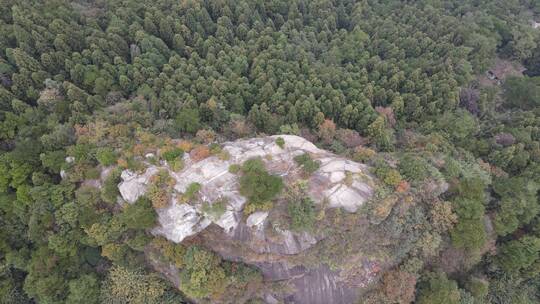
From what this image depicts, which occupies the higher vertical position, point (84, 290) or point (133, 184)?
point (133, 184)

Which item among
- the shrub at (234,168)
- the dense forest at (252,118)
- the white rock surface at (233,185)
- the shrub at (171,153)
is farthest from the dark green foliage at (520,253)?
the shrub at (171,153)

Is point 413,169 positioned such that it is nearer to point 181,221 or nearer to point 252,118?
point 252,118

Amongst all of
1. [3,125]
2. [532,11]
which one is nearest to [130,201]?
[3,125]

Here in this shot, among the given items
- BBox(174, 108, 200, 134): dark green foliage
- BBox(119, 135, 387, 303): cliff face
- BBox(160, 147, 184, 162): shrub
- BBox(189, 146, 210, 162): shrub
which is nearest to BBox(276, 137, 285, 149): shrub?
BBox(119, 135, 387, 303): cliff face

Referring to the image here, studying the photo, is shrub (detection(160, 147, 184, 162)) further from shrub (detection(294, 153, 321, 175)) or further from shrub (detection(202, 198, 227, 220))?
shrub (detection(294, 153, 321, 175))

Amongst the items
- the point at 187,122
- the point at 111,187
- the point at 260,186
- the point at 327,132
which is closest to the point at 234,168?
the point at 260,186

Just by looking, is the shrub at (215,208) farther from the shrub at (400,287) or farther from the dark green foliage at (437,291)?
the dark green foliage at (437,291)
